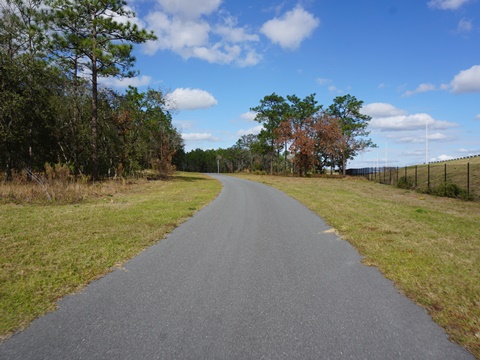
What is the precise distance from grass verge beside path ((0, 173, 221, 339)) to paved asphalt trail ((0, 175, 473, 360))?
322 mm

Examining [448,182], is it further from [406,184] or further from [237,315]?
[237,315]

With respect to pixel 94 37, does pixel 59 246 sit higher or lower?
lower

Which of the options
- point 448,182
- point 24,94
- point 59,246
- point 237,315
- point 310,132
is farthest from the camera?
point 310,132

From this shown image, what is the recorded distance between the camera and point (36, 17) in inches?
813

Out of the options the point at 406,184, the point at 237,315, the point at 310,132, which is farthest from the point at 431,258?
the point at 310,132

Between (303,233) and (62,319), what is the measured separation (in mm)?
5566

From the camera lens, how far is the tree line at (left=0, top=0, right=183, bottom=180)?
17297 mm

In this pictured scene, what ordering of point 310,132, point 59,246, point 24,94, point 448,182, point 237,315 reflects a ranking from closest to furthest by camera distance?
point 237,315 → point 59,246 → point 24,94 → point 448,182 → point 310,132

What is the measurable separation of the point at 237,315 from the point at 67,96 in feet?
88.9

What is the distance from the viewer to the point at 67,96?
24984 millimetres

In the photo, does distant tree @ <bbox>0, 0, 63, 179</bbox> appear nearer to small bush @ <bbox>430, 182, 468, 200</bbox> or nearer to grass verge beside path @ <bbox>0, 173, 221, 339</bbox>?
grass verge beside path @ <bbox>0, 173, 221, 339</bbox>

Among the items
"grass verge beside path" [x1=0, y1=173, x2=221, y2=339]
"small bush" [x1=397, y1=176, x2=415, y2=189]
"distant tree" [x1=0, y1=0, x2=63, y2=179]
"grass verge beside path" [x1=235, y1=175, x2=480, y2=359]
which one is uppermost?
"distant tree" [x1=0, y1=0, x2=63, y2=179]

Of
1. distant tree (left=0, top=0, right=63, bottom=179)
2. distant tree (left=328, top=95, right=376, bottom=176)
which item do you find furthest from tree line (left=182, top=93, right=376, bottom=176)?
distant tree (left=0, top=0, right=63, bottom=179)

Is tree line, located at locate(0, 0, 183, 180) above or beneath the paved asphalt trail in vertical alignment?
above
